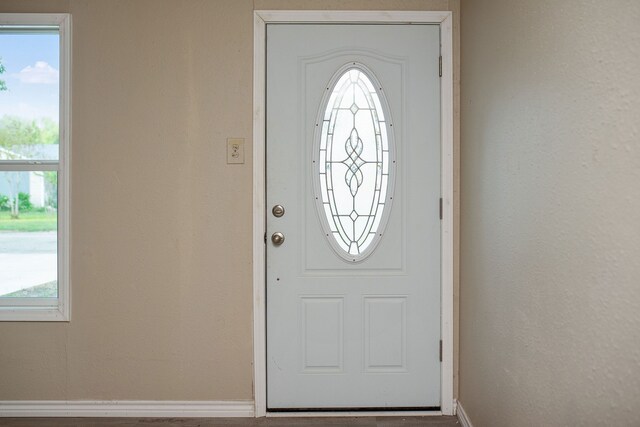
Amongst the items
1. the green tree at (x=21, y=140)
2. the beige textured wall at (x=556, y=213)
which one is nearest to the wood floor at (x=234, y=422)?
the beige textured wall at (x=556, y=213)

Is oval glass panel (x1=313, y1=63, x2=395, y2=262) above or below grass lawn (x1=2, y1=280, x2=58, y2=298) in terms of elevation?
above

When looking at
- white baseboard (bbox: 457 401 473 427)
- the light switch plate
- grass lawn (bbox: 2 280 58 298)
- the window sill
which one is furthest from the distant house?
white baseboard (bbox: 457 401 473 427)

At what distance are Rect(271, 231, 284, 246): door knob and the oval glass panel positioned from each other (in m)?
0.26

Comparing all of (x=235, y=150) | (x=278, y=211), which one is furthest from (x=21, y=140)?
(x=278, y=211)

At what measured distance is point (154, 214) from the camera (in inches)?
91.4

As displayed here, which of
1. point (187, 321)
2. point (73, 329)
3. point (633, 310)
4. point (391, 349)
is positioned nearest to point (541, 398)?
point (633, 310)

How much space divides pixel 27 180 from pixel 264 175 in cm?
131

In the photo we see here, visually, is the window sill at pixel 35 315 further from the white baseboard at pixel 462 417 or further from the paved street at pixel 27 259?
the white baseboard at pixel 462 417

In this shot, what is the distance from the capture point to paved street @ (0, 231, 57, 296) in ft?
7.78

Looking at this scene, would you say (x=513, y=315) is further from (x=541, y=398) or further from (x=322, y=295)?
(x=322, y=295)

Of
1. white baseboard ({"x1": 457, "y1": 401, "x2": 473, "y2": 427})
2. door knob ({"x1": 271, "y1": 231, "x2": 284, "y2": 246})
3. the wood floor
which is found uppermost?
door knob ({"x1": 271, "y1": 231, "x2": 284, "y2": 246})

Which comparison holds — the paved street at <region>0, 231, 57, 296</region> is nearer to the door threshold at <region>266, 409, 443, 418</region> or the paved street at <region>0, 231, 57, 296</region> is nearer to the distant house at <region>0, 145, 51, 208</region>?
the distant house at <region>0, 145, 51, 208</region>

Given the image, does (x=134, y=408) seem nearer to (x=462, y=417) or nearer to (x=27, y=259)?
(x=27, y=259)

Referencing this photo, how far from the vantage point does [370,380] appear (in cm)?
232
